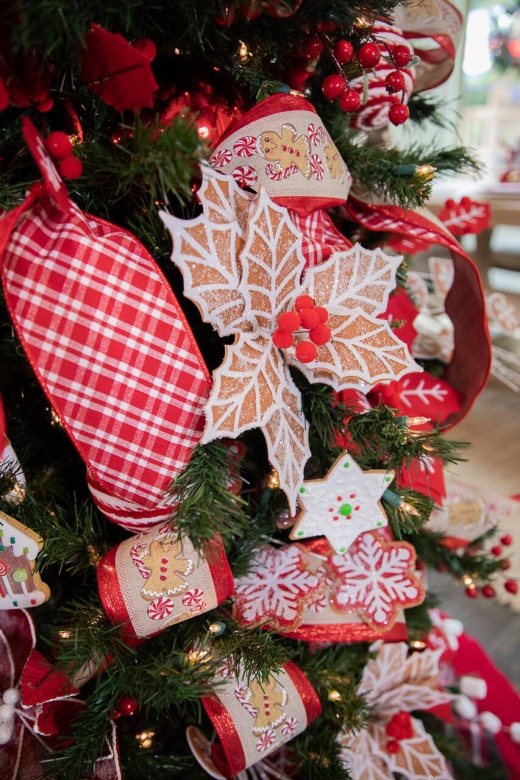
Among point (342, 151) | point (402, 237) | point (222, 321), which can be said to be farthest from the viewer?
point (402, 237)

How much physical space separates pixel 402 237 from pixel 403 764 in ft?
2.14

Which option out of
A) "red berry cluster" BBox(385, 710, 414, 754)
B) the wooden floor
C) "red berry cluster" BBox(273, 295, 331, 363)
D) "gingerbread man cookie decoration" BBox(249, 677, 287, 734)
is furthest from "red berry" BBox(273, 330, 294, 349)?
the wooden floor

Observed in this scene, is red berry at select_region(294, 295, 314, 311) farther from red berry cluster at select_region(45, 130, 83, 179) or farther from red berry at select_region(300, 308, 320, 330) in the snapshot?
red berry cluster at select_region(45, 130, 83, 179)

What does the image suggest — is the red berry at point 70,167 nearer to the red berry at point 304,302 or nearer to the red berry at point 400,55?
the red berry at point 304,302

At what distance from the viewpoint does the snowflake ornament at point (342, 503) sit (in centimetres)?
46

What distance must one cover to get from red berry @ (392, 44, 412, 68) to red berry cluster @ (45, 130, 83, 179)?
0.30m

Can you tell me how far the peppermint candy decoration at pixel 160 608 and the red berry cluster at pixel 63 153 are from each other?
1.06ft

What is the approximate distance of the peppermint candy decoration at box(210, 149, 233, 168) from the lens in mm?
411

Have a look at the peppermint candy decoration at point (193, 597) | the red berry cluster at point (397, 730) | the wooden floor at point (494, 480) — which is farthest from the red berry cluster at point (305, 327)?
the wooden floor at point (494, 480)

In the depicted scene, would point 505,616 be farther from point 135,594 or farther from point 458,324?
point 135,594

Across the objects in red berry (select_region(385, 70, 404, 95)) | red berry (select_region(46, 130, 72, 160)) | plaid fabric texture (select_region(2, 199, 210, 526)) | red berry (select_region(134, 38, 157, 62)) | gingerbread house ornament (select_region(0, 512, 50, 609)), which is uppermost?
red berry (select_region(385, 70, 404, 95))

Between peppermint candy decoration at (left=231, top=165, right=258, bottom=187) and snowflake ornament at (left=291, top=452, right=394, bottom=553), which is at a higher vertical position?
peppermint candy decoration at (left=231, top=165, right=258, bottom=187)

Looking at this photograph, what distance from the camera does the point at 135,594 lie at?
0.43 meters

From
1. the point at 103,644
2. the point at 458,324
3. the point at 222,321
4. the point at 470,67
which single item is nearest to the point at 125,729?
the point at 103,644
